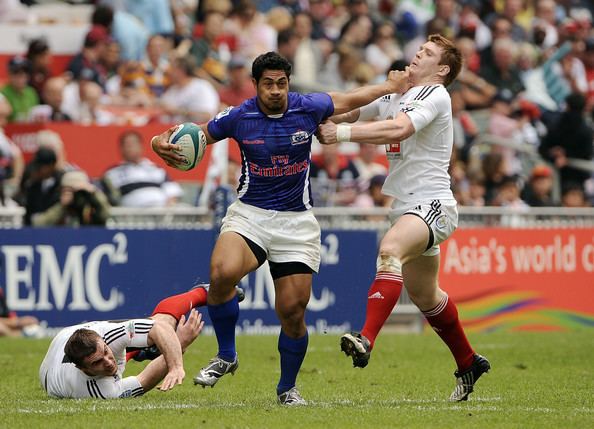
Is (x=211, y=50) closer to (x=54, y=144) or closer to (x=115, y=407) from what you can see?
(x=54, y=144)

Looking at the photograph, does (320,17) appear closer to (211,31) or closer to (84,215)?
(211,31)

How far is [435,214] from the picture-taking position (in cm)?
937

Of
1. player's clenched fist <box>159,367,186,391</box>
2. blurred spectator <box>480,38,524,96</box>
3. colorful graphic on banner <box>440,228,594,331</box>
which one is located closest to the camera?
player's clenched fist <box>159,367,186,391</box>

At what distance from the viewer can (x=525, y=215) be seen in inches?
709

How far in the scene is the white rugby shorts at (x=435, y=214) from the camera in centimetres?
933

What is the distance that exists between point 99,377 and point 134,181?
7677mm

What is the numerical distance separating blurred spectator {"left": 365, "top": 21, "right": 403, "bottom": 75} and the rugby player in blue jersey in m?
13.2

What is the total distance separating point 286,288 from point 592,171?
1290 centimetres

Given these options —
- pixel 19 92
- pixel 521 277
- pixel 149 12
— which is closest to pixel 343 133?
pixel 521 277

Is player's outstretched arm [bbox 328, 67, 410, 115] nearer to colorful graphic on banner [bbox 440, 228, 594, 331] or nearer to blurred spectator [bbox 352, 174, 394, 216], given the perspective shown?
colorful graphic on banner [bbox 440, 228, 594, 331]

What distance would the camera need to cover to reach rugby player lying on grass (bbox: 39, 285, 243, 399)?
29.6 feet

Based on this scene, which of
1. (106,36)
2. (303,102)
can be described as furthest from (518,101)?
(303,102)

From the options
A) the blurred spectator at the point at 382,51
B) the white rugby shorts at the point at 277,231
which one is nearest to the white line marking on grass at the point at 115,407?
the white rugby shorts at the point at 277,231

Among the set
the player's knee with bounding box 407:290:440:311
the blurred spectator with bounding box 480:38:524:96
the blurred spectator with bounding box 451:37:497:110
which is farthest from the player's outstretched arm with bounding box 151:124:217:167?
the blurred spectator with bounding box 480:38:524:96
